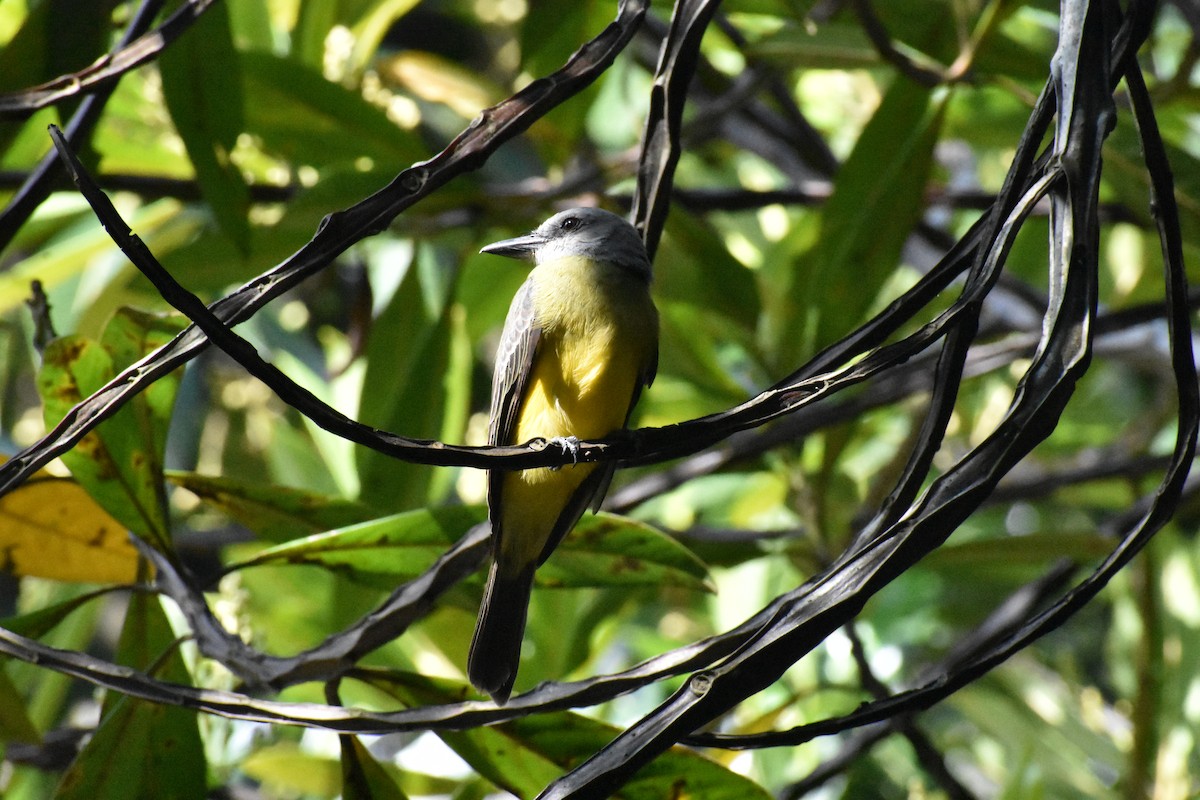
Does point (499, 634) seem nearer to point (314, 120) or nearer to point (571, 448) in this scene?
point (571, 448)

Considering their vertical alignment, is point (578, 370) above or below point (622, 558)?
above

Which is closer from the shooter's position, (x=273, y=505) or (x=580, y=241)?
(x=273, y=505)

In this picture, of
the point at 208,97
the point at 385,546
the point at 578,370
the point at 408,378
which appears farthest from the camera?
the point at 408,378

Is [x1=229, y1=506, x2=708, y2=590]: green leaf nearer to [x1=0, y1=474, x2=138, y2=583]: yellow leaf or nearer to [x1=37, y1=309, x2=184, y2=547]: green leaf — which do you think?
[x1=37, y1=309, x2=184, y2=547]: green leaf

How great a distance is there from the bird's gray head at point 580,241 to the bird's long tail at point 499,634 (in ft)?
2.72

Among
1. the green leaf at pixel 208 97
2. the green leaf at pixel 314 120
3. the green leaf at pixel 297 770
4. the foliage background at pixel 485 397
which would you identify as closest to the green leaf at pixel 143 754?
the foliage background at pixel 485 397

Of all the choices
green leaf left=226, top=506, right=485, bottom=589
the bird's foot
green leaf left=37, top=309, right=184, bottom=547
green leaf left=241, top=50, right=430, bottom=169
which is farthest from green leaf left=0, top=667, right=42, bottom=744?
green leaf left=241, top=50, right=430, bottom=169

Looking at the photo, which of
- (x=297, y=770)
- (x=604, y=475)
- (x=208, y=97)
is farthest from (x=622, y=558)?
(x=297, y=770)

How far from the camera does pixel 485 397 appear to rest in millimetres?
5742

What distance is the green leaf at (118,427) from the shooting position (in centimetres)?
238

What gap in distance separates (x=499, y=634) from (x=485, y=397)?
130 inches

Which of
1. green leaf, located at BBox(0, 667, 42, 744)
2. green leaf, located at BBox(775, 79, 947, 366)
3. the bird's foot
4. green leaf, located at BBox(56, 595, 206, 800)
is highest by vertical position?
Answer: green leaf, located at BBox(775, 79, 947, 366)

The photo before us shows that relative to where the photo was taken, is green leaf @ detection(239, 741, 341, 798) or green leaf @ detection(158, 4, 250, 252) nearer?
green leaf @ detection(158, 4, 250, 252)

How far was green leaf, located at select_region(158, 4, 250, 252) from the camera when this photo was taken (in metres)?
3.04
